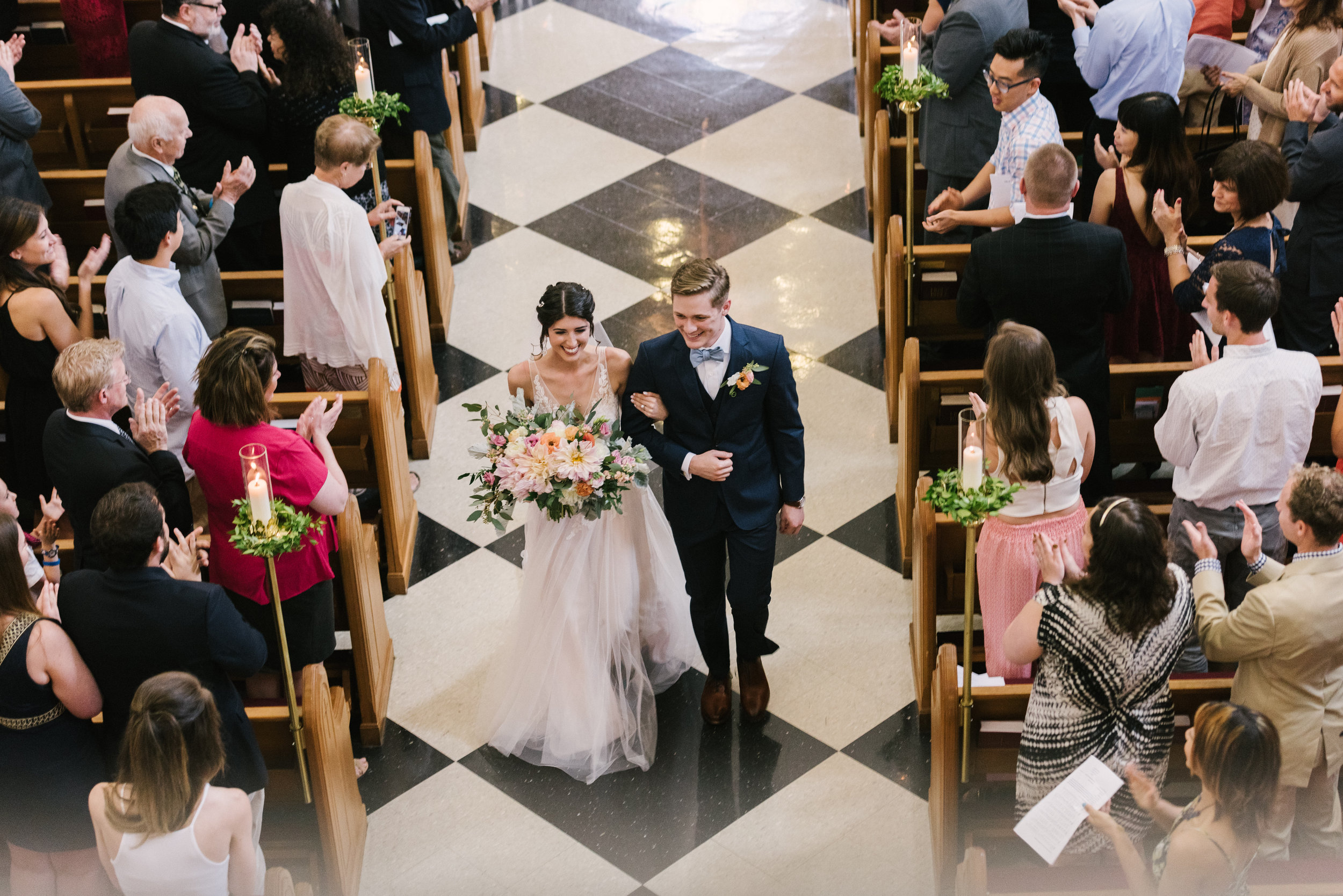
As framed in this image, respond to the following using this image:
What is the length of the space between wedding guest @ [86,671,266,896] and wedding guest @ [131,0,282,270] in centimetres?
276

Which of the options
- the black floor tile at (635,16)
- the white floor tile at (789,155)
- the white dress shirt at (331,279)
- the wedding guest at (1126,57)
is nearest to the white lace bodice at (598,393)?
the white dress shirt at (331,279)

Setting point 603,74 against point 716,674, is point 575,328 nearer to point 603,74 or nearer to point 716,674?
point 716,674

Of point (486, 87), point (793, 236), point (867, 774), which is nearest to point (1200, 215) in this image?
point (793, 236)

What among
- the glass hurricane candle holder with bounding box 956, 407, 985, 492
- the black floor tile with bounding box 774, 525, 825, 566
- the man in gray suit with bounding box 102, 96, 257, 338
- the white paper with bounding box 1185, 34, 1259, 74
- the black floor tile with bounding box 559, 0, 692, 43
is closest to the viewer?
the glass hurricane candle holder with bounding box 956, 407, 985, 492

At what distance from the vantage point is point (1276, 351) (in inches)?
151

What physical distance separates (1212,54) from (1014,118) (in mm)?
1306

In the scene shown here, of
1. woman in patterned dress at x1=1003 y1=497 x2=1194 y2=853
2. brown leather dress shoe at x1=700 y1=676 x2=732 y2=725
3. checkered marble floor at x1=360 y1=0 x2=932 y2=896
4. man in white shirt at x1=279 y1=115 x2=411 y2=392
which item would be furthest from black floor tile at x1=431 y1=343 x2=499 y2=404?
woman in patterned dress at x1=1003 y1=497 x2=1194 y2=853

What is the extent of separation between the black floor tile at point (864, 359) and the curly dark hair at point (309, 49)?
7.52 feet

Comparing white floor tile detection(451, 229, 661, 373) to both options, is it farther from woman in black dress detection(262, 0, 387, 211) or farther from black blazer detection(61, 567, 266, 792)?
black blazer detection(61, 567, 266, 792)

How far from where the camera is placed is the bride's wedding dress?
4148 mm

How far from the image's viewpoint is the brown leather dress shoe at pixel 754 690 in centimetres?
446

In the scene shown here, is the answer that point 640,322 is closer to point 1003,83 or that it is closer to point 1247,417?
point 1003,83

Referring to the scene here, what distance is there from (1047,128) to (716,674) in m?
2.27

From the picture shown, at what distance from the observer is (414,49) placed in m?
5.98
